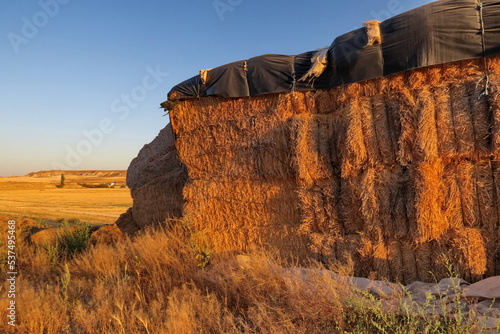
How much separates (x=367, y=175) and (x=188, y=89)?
3.66m

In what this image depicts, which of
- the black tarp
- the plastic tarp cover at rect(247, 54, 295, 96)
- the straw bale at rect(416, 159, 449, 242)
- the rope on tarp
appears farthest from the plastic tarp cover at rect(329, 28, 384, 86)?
the straw bale at rect(416, 159, 449, 242)

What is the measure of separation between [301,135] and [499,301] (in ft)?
10.2

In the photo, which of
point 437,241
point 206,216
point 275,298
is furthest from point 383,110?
point 206,216

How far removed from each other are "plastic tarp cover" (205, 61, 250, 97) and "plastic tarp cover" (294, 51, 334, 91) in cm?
92

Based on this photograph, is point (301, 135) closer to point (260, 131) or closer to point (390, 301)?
point (260, 131)

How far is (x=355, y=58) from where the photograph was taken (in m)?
4.72

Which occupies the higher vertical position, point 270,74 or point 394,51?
point 270,74

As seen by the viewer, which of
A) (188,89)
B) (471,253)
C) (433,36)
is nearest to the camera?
(471,253)

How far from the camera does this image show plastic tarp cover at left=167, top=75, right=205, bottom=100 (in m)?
6.12

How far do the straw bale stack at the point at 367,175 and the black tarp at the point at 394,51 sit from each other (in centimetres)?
18

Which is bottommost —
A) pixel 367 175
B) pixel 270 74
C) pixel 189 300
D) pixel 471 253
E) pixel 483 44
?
pixel 189 300

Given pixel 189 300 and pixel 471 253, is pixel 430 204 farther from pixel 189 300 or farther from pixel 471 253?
pixel 189 300

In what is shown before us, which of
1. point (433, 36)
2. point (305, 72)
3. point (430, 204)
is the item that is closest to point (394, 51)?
point (433, 36)

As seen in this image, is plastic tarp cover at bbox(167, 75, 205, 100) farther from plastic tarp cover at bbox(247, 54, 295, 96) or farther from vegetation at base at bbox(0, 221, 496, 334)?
vegetation at base at bbox(0, 221, 496, 334)
